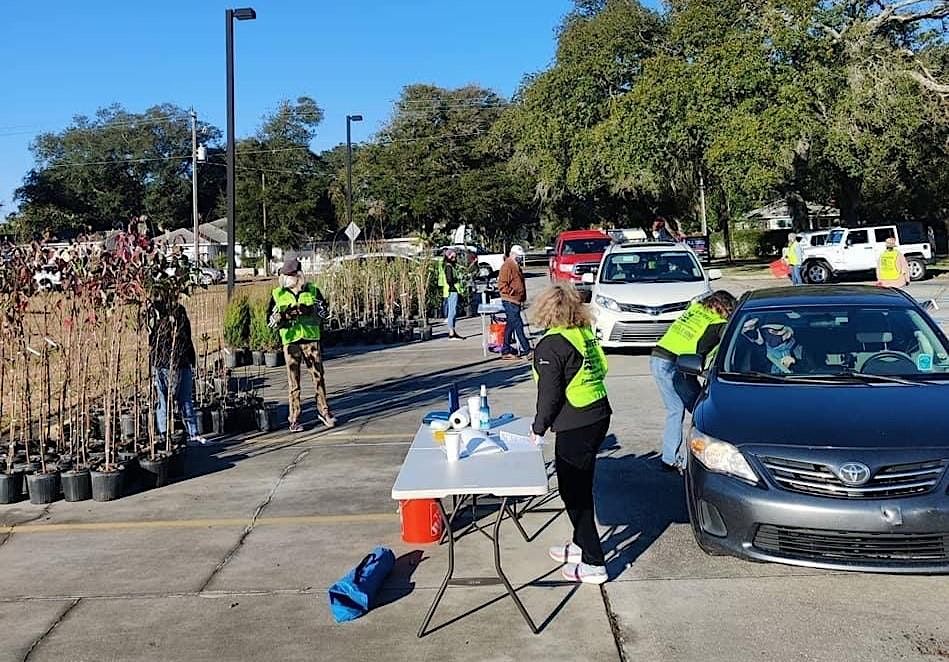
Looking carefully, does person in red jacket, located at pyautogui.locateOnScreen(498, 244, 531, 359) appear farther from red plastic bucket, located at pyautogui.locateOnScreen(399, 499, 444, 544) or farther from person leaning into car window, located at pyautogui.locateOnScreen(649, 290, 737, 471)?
red plastic bucket, located at pyautogui.locateOnScreen(399, 499, 444, 544)

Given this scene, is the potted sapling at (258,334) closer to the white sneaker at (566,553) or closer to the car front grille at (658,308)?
the car front grille at (658,308)

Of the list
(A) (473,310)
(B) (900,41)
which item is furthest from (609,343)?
(B) (900,41)

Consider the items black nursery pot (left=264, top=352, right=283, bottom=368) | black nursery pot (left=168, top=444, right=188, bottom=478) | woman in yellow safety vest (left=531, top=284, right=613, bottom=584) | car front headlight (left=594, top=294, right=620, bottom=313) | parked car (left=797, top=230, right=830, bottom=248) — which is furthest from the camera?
parked car (left=797, top=230, right=830, bottom=248)

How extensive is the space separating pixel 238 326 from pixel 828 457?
41.3 feet

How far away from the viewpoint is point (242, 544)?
6492 millimetres

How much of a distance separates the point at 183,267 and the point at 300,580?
177 inches

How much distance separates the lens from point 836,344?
21.7 ft

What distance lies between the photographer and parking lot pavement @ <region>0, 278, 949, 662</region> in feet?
15.5

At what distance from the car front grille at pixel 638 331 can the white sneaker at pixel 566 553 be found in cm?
869

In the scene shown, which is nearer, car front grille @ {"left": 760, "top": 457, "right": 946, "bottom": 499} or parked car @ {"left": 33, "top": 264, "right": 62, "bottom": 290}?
car front grille @ {"left": 760, "top": 457, "right": 946, "bottom": 499}

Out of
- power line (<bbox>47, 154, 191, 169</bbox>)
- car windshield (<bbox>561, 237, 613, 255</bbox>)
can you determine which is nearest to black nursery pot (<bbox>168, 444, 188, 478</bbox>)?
car windshield (<bbox>561, 237, 613, 255</bbox>)

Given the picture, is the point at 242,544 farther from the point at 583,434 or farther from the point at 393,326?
the point at 393,326

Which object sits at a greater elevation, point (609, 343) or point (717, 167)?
point (717, 167)

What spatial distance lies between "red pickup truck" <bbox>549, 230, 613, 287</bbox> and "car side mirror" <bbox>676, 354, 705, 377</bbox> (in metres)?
20.9
